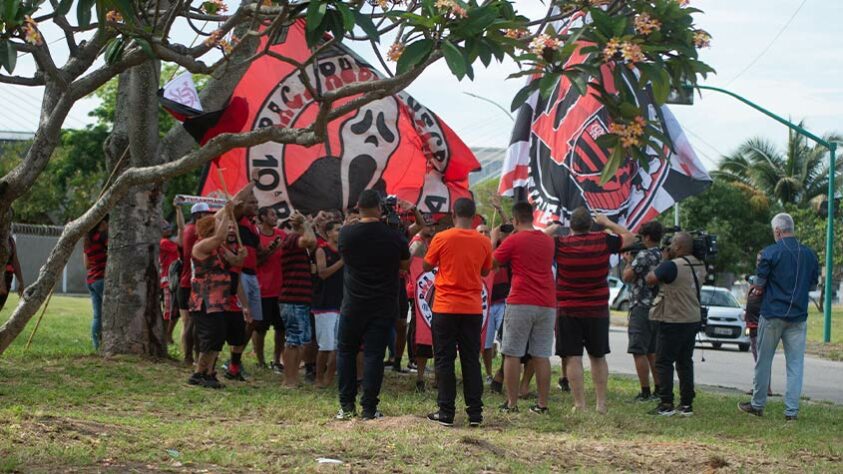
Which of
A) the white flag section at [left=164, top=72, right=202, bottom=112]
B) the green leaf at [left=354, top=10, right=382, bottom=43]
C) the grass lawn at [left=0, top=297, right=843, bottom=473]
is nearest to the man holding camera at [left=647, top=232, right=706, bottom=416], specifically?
the grass lawn at [left=0, top=297, right=843, bottom=473]

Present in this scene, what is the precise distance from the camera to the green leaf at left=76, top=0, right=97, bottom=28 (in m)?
5.54

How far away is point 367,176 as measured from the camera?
13.1 meters

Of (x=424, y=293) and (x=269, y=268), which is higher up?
(x=269, y=268)

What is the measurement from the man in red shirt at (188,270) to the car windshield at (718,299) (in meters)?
14.5

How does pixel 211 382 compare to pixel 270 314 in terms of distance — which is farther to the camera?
pixel 270 314

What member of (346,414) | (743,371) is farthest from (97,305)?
(743,371)

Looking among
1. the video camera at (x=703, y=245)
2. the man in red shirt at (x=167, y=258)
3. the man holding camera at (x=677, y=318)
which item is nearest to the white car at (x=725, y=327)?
the video camera at (x=703, y=245)

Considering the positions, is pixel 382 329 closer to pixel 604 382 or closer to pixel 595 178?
pixel 604 382

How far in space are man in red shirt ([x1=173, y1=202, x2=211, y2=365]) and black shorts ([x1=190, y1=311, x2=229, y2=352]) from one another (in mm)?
826

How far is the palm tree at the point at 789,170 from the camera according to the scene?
55.0 m

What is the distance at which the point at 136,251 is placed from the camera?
40.4ft

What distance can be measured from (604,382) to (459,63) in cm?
546

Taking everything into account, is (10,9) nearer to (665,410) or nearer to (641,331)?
(665,410)

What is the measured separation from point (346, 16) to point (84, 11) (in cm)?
132
